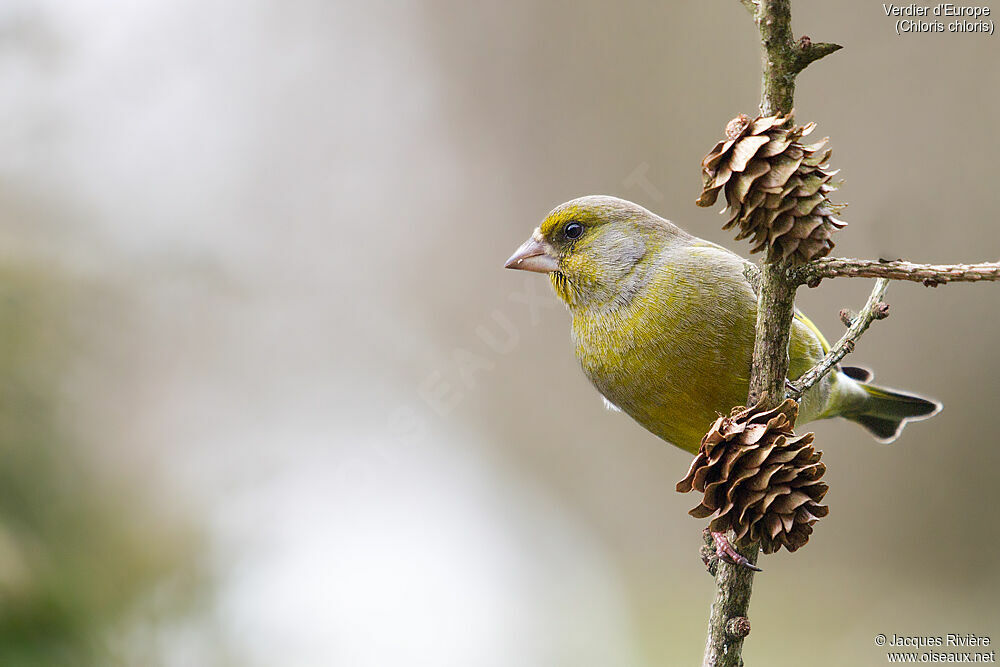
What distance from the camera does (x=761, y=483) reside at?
1.73m

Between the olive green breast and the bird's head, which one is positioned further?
the bird's head

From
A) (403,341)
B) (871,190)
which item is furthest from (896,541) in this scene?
(403,341)

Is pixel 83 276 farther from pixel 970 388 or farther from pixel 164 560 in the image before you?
pixel 970 388

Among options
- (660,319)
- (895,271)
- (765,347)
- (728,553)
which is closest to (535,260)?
(660,319)

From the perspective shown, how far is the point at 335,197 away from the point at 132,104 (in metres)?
1.39

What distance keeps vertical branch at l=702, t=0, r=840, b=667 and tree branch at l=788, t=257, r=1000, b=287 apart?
0.06m

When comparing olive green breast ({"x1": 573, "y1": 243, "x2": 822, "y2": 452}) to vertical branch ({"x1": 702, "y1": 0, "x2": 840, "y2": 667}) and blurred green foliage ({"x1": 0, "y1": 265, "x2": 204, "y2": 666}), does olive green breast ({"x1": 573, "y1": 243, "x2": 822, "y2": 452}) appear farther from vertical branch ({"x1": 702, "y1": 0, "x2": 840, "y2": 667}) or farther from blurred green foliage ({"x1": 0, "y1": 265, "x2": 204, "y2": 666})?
blurred green foliage ({"x1": 0, "y1": 265, "x2": 204, "y2": 666})

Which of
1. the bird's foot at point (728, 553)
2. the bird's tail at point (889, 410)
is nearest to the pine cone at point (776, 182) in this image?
the bird's foot at point (728, 553)

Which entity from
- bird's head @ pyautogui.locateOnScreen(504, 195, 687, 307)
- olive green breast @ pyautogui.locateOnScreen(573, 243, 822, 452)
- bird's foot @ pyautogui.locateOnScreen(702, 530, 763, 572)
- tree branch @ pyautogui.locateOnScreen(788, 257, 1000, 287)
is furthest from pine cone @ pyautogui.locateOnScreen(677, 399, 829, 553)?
bird's head @ pyautogui.locateOnScreen(504, 195, 687, 307)

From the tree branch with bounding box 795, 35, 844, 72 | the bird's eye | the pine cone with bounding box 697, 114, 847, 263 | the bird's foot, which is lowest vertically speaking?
the bird's foot

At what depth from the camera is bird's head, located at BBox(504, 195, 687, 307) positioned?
298cm

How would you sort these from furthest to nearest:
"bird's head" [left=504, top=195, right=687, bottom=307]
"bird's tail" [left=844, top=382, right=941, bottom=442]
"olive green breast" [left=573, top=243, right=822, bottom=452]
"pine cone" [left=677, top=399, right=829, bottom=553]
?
"bird's tail" [left=844, top=382, right=941, bottom=442]
"bird's head" [left=504, top=195, right=687, bottom=307]
"olive green breast" [left=573, top=243, right=822, bottom=452]
"pine cone" [left=677, top=399, right=829, bottom=553]

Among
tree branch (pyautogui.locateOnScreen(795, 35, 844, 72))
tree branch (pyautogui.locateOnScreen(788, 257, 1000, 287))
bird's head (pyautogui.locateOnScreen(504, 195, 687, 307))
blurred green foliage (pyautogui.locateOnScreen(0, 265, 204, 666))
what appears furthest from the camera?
bird's head (pyautogui.locateOnScreen(504, 195, 687, 307))

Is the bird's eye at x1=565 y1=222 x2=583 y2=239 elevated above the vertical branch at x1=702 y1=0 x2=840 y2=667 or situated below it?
above
